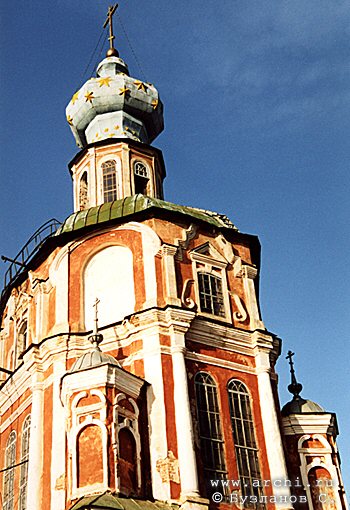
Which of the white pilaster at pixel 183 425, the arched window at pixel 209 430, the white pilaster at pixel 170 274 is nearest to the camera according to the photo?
the white pilaster at pixel 183 425

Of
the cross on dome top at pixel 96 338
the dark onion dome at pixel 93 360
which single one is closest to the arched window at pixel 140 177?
the cross on dome top at pixel 96 338

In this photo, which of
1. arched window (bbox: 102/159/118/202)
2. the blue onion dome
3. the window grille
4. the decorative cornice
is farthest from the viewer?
the blue onion dome

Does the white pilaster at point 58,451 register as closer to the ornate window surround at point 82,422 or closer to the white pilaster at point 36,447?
the white pilaster at point 36,447

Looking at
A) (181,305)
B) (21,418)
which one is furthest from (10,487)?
(181,305)

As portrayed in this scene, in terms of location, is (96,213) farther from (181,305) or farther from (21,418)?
(21,418)

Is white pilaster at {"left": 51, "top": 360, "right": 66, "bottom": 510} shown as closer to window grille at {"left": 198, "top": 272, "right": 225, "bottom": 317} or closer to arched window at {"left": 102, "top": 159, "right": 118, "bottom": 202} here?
window grille at {"left": 198, "top": 272, "right": 225, "bottom": 317}

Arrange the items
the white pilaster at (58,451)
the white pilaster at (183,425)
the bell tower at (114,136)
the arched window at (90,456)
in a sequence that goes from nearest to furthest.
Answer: the arched window at (90,456)
the white pilaster at (183,425)
the white pilaster at (58,451)
the bell tower at (114,136)

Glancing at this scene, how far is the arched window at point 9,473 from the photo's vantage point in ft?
82.6

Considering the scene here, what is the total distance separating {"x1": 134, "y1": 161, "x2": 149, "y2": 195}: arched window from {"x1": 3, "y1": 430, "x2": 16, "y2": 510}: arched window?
10.2 metres

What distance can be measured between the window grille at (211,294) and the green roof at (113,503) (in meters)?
6.68

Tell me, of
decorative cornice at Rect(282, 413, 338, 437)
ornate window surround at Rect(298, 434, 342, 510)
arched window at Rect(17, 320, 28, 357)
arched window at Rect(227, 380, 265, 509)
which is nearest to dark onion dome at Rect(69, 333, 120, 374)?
arched window at Rect(227, 380, 265, 509)

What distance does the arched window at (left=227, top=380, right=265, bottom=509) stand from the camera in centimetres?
2312

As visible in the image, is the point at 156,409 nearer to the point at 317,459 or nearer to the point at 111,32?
the point at 317,459

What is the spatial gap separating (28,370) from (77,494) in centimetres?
584
